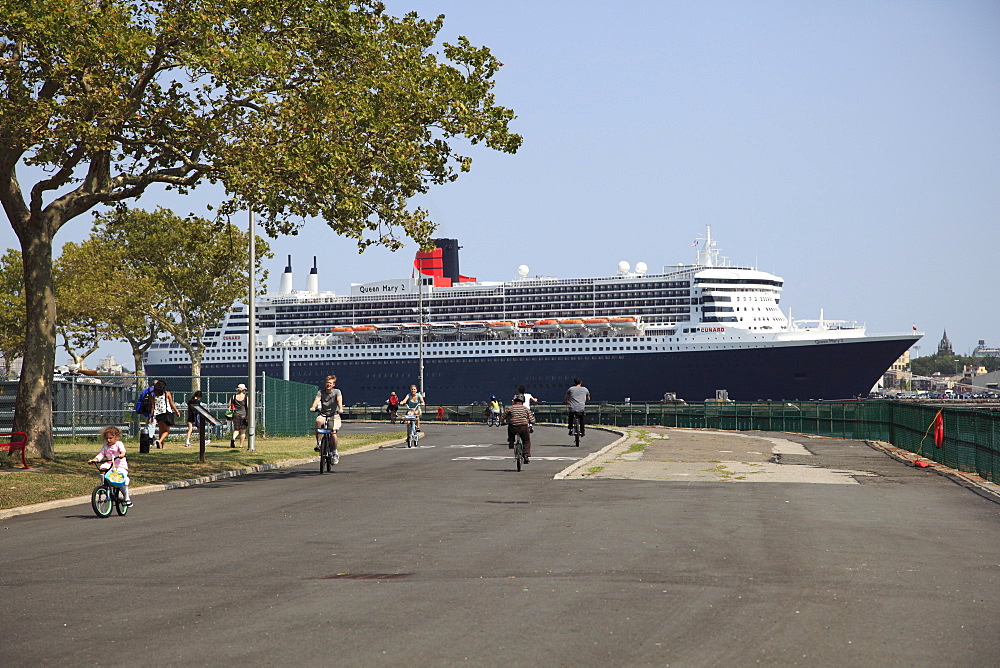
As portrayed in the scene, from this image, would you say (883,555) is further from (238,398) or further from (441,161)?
(238,398)

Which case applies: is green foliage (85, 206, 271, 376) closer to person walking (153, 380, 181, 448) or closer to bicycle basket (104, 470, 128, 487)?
person walking (153, 380, 181, 448)

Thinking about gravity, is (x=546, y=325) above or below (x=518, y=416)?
above

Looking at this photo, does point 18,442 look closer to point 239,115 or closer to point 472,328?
point 239,115

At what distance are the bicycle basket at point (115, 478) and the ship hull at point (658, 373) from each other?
264 ft

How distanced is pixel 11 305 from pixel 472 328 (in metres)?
41.3

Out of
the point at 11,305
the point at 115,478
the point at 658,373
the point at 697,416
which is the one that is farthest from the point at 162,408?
the point at 658,373

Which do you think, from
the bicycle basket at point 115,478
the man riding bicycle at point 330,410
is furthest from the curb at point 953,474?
the bicycle basket at point 115,478

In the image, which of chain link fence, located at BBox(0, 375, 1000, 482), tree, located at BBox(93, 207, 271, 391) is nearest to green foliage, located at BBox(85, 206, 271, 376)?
tree, located at BBox(93, 207, 271, 391)

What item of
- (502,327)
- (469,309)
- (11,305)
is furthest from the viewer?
(469,309)

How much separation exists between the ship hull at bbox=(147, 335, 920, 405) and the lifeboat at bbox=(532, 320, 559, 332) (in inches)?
113

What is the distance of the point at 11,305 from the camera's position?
69.5 m

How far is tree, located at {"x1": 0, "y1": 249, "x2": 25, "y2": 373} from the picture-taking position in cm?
6769

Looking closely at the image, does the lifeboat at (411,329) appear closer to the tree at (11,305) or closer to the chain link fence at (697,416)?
the tree at (11,305)

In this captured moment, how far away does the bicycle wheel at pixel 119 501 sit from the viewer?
13.8 m
